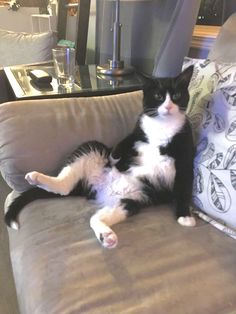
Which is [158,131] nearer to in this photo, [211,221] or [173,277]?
[211,221]

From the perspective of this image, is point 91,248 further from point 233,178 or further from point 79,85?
point 79,85

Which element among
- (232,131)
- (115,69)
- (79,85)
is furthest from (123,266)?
(115,69)

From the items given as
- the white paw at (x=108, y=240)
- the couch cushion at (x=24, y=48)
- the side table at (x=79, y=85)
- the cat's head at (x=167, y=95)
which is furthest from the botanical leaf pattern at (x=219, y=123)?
A: the couch cushion at (x=24, y=48)

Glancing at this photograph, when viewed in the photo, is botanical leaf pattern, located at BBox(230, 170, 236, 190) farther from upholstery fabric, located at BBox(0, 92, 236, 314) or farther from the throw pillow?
upholstery fabric, located at BBox(0, 92, 236, 314)

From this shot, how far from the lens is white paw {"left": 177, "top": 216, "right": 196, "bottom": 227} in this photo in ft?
3.01

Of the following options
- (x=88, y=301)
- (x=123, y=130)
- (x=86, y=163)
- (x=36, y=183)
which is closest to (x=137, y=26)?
(x=123, y=130)

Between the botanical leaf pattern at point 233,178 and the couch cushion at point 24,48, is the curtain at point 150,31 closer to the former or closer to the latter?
the couch cushion at point 24,48

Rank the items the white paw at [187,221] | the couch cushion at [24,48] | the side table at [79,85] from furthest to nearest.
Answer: the couch cushion at [24,48]
the side table at [79,85]
the white paw at [187,221]

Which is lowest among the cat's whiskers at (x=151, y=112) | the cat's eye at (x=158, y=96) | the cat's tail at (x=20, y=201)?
the cat's tail at (x=20, y=201)

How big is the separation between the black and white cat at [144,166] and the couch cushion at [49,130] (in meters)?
0.05

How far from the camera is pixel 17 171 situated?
1.02 m

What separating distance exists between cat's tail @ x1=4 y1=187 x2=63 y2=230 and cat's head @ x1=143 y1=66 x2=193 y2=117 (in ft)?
1.34

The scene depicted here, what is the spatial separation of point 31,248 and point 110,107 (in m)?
0.55

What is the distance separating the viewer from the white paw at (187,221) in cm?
92
